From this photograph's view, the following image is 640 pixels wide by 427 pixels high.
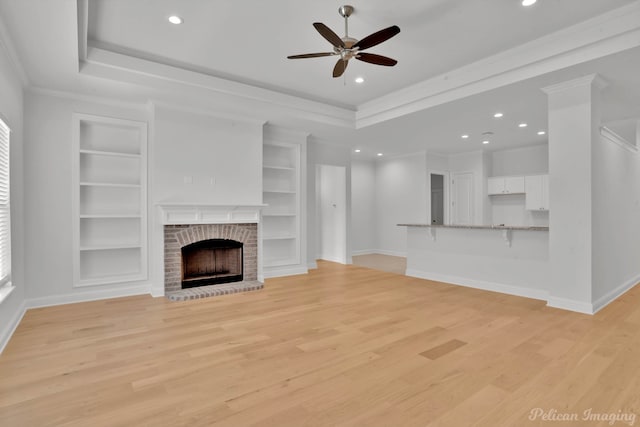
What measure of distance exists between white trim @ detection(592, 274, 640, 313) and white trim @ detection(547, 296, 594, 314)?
0.24ft

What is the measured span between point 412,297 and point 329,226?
145 inches

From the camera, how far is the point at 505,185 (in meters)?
7.88

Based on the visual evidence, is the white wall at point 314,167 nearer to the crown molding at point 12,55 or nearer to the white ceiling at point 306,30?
the white ceiling at point 306,30

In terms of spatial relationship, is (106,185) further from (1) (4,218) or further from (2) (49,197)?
(1) (4,218)

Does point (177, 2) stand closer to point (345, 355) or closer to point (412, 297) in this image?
point (345, 355)

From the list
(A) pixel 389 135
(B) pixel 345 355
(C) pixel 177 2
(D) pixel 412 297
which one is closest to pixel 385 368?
(B) pixel 345 355

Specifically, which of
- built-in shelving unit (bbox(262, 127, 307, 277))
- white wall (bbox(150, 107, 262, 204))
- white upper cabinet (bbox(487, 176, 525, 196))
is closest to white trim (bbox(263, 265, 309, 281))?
built-in shelving unit (bbox(262, 127, 307, 277))

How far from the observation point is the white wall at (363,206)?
30.0 feet

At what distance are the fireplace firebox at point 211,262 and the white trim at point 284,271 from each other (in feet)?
2.03

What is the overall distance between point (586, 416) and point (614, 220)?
3609 millimetres

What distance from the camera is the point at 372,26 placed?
3373mm

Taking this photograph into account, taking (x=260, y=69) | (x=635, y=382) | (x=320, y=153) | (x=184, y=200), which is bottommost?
(x=635, y=382)

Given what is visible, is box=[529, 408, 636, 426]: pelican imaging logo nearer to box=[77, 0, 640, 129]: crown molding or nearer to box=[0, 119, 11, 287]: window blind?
box=[77, 0, 640, 129]: crown molding

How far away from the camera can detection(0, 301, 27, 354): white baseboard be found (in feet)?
9.52
